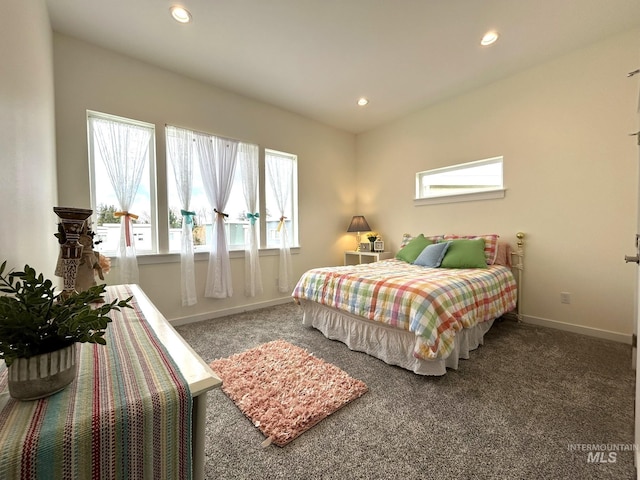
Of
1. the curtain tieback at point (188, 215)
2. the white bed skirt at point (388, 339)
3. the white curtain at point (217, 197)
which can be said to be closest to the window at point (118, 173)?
the curtain tieback at point (188, 215)

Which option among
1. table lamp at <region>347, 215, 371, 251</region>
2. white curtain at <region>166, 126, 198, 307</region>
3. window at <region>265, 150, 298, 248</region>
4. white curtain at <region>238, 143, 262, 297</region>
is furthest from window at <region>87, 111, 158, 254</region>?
table lamp at <region>347, 215, 371, 251</region>

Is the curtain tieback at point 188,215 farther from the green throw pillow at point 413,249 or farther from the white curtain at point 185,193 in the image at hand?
the green throw pillow at point 413,249

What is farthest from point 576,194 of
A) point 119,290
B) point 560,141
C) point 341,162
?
point 119,290

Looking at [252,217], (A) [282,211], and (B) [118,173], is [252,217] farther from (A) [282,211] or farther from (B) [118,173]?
(B) [118,173]

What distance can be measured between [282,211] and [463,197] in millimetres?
2429

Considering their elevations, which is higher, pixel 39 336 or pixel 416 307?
pixel 39 336

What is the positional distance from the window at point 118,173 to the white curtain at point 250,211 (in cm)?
101

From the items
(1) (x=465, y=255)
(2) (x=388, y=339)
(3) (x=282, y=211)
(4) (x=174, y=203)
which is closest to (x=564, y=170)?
(1) (x=465, y=255)

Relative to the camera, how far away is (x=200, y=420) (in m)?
0.69

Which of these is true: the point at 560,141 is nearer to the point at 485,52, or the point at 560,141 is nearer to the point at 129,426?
the point at 485,52

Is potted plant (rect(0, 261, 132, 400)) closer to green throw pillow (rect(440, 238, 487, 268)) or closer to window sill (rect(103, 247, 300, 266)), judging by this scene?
window sill (rect(103, 247, 300, 266))

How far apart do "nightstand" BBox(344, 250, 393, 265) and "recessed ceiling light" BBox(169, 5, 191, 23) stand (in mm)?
3352

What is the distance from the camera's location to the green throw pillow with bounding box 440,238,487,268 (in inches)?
112

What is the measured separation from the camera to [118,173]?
2.62 meters
